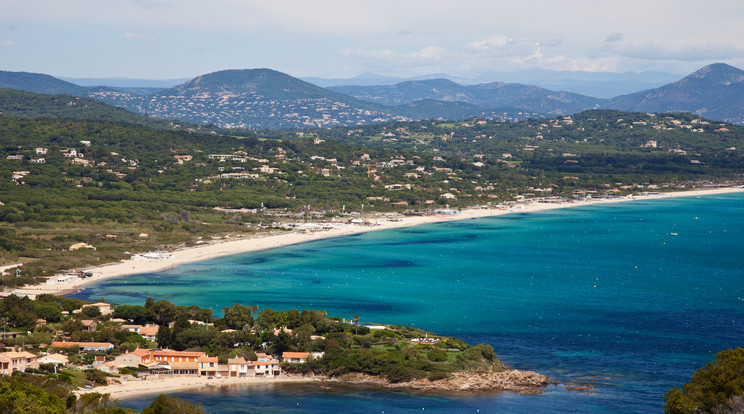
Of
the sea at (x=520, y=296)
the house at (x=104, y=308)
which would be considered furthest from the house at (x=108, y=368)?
the house at (x=104, y=308)

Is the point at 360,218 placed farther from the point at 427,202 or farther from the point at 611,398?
the point at 611,398

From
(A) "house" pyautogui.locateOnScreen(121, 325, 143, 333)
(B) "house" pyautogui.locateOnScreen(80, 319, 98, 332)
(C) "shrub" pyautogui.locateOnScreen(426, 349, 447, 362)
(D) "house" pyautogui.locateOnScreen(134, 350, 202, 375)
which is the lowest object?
(D) "house" pyautogui.locateOnScreen(134, 350, 202, 375)

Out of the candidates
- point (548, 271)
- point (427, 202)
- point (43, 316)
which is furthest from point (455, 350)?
point (427, 202)

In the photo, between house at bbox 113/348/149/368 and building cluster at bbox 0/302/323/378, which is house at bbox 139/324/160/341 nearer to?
building cluster at bbox 0/302/323/378

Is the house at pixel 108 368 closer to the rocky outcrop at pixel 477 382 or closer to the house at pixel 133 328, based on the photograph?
the house at pixel 133 328

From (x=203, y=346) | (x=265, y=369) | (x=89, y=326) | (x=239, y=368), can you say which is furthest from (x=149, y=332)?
(x=265, y=369)

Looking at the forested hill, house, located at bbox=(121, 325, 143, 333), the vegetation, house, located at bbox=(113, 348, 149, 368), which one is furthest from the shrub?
the forested hill
